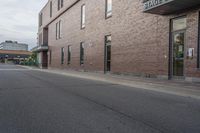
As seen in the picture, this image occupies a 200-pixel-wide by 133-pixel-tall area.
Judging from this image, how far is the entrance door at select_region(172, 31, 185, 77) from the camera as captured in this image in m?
14.6

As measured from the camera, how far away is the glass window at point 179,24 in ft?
47.6

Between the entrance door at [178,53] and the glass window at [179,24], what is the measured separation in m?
0.27

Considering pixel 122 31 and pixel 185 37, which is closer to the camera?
pixel 185 37

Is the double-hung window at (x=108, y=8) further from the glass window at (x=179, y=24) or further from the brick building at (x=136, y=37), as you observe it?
the glass window at (x=179, y=24)

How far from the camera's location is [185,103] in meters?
8.66

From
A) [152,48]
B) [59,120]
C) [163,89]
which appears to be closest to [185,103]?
[163,89]

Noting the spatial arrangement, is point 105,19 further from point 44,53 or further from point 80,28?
point 44,53

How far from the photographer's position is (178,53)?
14.9 m

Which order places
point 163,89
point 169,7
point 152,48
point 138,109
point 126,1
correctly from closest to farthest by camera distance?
point 138,109
point 163,89
point 169,7
point 152,48
point 126,1

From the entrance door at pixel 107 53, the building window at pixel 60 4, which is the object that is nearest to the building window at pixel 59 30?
the building window at pixel 60 4

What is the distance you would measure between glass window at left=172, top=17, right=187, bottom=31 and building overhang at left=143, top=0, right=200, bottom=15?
1.66ft

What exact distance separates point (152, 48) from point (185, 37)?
9.20ft

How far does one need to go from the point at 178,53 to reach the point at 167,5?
2676 millimetres

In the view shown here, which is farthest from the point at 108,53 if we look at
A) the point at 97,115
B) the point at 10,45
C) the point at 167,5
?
the point at 10,45
